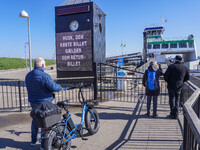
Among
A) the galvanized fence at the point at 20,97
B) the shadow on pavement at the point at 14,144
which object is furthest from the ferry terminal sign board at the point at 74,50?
the shadow on pavement at the point at 14,144

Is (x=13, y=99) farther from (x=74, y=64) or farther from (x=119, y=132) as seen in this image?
(x=119, y=132)

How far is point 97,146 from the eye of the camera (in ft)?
11.6

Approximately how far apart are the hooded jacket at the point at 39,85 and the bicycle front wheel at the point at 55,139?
65 centimetres

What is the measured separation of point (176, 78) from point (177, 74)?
0.41ft

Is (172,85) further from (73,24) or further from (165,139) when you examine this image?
(73,24)

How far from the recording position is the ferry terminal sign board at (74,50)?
1045 centimetres

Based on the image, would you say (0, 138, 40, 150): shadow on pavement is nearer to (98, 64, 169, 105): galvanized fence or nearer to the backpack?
the backpack

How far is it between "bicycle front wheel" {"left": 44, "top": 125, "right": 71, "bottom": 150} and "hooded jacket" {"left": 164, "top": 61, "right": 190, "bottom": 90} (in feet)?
11.7

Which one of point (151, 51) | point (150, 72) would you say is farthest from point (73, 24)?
point (151, 51)

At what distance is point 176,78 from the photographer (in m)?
4.98

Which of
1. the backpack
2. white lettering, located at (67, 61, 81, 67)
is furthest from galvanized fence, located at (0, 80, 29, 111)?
the backpack

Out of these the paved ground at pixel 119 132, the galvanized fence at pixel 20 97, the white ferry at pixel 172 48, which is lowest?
the paved ground at pixel 119 132

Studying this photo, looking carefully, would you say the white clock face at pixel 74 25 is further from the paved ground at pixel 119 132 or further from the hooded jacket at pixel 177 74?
the hooded jacket at pixel 177 74

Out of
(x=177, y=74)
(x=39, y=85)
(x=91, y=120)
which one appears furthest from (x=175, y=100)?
(x=39, y=85)
